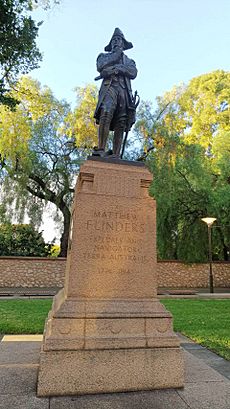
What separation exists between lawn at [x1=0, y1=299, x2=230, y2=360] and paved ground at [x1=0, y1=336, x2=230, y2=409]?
56.3 inches

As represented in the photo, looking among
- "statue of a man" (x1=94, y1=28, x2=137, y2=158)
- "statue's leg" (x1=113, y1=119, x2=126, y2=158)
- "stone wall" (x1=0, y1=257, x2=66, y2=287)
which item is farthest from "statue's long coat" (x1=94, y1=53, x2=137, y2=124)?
"stone wall" (x1=0, y1=257, x2=66, y2=287)

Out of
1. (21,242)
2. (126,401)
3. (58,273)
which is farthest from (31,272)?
(126,401)

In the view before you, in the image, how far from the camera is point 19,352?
184 inches

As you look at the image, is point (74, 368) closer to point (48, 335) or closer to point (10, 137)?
point (48, 335)

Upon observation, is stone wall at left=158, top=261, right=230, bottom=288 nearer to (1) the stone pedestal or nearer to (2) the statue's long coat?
(2) the statue's long coat

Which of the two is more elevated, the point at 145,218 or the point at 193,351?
the point at 145,218

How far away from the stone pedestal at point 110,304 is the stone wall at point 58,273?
1758cm

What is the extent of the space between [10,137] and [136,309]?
60.9ft

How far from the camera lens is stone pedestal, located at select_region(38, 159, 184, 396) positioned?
3164 millimetres

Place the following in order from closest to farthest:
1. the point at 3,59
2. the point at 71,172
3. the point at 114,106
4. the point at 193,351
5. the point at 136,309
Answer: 1. the point at 136,309
2. the point at 114,106
3. the point at 193,351
4. the point at 3,59
5. the point at 71,172

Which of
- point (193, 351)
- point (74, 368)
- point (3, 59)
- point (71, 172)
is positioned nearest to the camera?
point (74, 368)

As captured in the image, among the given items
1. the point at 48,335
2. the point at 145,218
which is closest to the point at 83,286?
the point at 48,335

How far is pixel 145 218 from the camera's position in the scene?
4035mm

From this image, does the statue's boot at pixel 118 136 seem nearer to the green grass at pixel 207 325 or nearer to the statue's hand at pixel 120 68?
the statue's hand at pixel 120 68
